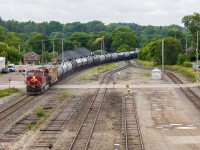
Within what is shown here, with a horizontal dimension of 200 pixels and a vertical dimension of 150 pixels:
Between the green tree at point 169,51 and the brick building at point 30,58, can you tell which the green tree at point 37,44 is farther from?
the green tree at point 169,51

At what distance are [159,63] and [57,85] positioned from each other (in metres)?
41.6

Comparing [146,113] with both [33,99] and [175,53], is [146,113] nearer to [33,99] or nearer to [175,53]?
[33,99]

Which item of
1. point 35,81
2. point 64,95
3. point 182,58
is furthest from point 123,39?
point 35,81

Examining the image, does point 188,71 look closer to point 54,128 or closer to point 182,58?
point 182,58

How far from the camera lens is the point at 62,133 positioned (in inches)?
1144

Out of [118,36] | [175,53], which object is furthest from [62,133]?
[118,36]

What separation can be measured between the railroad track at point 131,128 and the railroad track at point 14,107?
983 cm

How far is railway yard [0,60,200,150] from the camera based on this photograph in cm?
2628

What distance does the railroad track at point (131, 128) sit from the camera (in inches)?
Answer: 1003

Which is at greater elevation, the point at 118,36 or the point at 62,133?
the point at 118,36

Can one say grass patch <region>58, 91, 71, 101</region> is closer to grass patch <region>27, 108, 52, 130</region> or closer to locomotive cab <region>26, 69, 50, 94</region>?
locomotive cab <region>26, 69, 50, 94</region>

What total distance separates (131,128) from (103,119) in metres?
4.21

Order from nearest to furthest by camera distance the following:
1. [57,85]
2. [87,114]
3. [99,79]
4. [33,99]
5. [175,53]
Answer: [87,114], [33,99], [57,85], [99,79], [175,53]

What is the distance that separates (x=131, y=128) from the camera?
30672 millimetres
